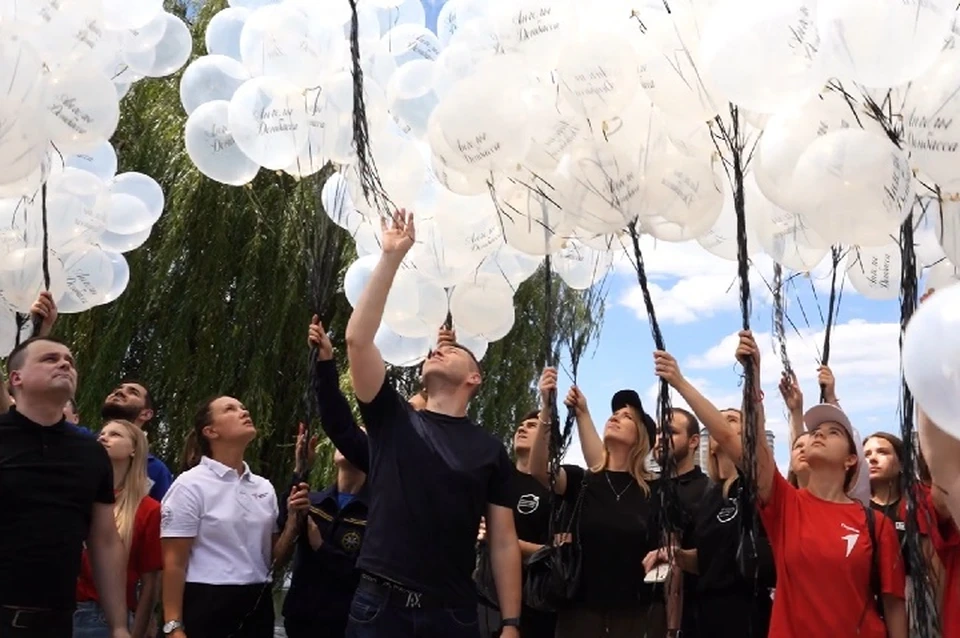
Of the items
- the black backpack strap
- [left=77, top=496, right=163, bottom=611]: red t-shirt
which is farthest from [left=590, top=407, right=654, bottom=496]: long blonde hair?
[left=77, top=496, right=163, bottom=611]: red t-shirt

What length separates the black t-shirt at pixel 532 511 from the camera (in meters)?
5.20

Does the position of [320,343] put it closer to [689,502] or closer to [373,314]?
[373,314]

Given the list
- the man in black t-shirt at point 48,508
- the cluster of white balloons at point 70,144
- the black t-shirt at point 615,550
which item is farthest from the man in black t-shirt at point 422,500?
the cluster of white balloons at point 70,144

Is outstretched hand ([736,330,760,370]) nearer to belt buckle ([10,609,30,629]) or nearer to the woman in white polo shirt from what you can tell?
the woman in white polo shirt

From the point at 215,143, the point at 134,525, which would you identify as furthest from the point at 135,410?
the point at 215,143

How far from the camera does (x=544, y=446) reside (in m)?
4.94

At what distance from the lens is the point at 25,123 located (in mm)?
4098

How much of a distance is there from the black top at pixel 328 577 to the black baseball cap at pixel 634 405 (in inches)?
45.0

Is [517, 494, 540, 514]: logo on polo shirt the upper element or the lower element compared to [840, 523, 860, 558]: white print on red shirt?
upper

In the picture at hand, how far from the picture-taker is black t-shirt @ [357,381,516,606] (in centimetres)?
374

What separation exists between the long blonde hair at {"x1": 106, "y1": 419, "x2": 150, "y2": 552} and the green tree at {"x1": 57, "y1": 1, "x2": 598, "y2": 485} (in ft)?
13.9

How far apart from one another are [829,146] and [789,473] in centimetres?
172

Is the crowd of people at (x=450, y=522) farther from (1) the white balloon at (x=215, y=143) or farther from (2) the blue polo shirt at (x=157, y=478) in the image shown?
(1) the white balloon at (x=215, y=143)

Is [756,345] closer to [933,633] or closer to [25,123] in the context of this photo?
[933,633]
